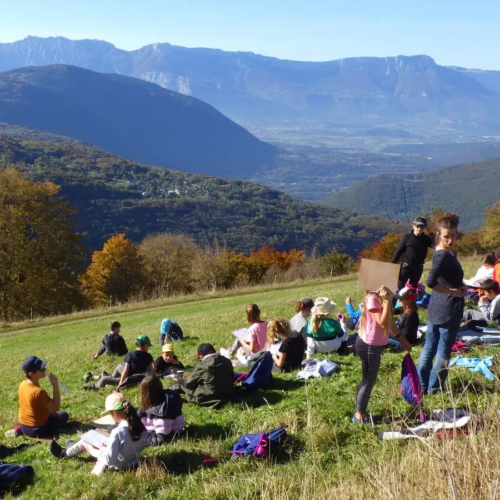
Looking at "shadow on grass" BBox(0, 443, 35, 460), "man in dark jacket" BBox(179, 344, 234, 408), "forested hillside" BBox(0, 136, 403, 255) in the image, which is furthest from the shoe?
"forested hillside" BBox(0, 136, 403, 255)

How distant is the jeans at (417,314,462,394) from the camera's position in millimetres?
6820

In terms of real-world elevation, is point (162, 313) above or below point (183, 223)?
above

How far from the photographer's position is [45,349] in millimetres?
18547

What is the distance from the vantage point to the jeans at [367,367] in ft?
21.3

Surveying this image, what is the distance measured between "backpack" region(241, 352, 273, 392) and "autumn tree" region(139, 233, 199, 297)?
143 ft

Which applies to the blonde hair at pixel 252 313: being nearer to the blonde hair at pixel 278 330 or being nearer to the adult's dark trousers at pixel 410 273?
the blonde hair at pixel 278 330

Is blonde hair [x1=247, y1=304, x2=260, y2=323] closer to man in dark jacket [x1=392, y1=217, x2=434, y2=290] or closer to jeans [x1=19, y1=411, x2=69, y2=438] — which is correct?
man in dark jacket [x1=392, y1=217, x2=434, y2=290]

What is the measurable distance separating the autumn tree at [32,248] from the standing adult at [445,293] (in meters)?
33.1

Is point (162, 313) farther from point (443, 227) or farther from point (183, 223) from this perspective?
point (183, 223)

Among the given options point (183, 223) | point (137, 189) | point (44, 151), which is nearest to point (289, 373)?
point (183, 223)

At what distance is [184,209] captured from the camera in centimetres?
14375

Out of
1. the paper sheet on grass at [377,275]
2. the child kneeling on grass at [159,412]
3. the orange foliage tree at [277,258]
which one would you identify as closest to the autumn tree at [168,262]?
the orange foliage tree at [277,258]

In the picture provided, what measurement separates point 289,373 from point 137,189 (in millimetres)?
151677

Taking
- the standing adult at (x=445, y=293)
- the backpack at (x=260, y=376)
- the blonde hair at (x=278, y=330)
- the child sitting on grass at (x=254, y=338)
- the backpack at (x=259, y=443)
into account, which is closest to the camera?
the backpack at (x=259, y=443)
